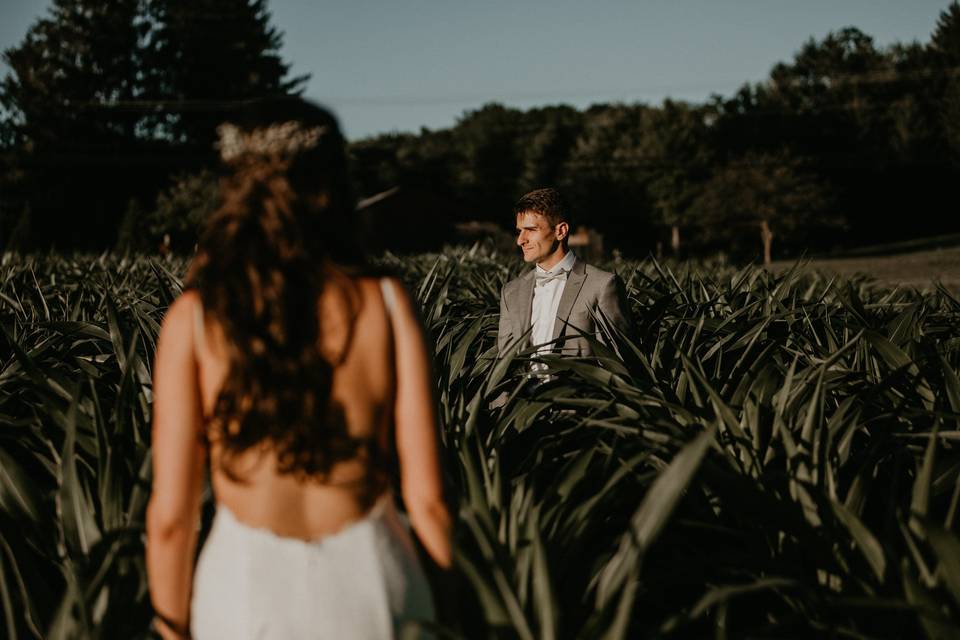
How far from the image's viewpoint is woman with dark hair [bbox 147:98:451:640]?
1239mm

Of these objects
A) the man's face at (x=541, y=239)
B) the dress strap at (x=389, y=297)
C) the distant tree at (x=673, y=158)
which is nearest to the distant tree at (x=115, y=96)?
the distant tree at (x=673, y=158)

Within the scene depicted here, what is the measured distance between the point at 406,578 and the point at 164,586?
40 cm

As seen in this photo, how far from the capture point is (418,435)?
1317mm

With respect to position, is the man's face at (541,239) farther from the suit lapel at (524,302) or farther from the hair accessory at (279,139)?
the hair accessory at (279,139)

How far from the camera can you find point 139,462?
194 centimetres

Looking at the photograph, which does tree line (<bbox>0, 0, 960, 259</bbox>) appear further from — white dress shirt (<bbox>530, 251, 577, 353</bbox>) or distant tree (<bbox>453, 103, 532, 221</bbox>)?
white dress shirt (<bbox>530, 251, 577, 353</bbox>)

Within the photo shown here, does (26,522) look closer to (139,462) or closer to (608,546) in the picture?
(139,462)

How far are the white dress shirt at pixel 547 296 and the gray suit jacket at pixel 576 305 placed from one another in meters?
0.04

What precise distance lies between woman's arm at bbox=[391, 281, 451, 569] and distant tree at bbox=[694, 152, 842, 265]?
41.9 metres

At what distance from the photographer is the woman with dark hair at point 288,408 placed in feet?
4.07

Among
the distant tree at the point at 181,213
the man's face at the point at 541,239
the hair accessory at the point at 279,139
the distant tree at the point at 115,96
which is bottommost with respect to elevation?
the distant tree at the point at 181,213

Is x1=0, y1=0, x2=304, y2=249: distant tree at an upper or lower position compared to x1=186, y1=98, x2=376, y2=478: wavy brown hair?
upper

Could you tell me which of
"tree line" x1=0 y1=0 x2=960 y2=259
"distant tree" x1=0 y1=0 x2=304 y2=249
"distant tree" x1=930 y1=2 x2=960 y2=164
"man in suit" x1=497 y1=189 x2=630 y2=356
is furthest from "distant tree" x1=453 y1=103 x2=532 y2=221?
"man in suit" x1=497 y1=189 x2=630 y2=356

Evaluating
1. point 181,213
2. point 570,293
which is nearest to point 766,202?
point 181,213
